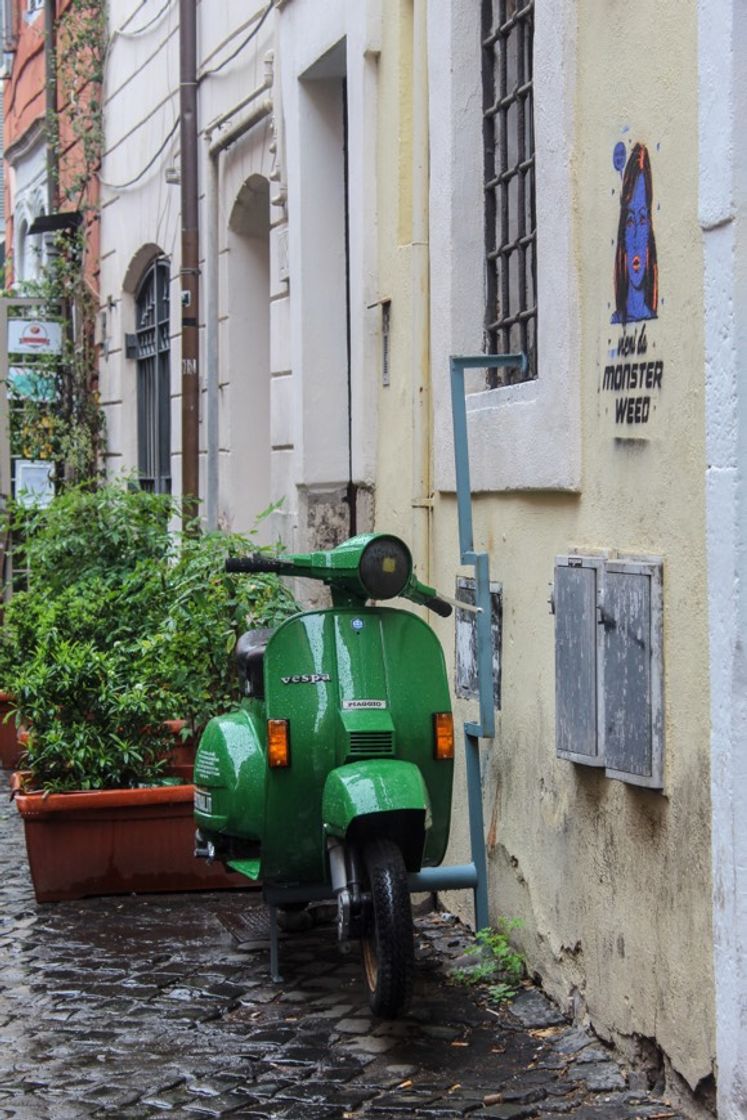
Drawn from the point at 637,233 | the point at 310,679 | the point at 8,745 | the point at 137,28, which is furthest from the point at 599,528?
the point at 137,28

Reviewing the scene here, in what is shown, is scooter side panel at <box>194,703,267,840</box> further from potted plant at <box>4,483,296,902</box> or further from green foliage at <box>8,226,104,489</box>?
green foliage at <box>8,226,104,489</box>

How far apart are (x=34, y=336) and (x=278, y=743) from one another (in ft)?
33.9

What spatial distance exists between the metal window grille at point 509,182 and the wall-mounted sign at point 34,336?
912 centimetres

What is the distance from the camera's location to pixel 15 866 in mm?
7508

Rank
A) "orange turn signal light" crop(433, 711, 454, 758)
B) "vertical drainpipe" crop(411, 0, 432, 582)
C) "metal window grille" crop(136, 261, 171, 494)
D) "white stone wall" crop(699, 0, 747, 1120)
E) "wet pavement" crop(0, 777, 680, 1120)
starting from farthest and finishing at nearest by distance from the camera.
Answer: "metal window grille" crop(136, 261, 171, 494), "vertical drainpipe" crop(411, 0, 432, 582), "orange turn signal light" crop(433, 711, 454, 758), "wet pavement" crop(0, 777, 680, 1120), "white stone wall" crop(699, 0, 747, 1120)

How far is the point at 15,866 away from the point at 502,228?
3314 mm

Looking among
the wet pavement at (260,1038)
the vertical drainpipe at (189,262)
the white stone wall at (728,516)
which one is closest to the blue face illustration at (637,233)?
the white stone wall at (728,516)

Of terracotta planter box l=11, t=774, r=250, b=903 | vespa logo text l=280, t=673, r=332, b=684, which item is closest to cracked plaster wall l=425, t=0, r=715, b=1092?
vespa logo text l=280, t=673, r=332, b=684

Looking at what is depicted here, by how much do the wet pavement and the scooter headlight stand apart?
3.86 feet

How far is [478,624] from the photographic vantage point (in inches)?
217

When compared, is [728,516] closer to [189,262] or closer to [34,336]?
[189,262]

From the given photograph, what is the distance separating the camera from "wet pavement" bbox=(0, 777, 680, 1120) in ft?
14.4

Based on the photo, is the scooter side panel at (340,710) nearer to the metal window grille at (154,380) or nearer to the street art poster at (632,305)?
the street art poster at (632,305)

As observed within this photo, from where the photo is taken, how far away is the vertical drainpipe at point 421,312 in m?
6.57
